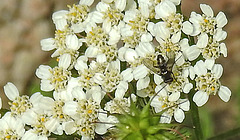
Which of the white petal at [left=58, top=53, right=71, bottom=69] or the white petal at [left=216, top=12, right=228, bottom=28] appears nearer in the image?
the white petal at [left=216, top=12, right=228, bottom=28]

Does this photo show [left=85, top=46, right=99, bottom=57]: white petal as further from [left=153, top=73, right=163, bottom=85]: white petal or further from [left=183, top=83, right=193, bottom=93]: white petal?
[left=183, top=83, right=193, bottom=93]: white petal

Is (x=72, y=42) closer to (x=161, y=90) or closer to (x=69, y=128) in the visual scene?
(x=69, y=128)

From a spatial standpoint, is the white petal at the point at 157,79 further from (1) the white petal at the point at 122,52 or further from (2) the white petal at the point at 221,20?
(2) the white petal at the point at 221,20

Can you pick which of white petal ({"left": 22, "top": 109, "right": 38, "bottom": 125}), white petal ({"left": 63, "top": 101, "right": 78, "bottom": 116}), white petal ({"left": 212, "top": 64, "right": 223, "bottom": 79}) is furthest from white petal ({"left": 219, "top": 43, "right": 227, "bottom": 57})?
white petal ({"left": 22, "top": 109, "right": 38, "bottom": 125})

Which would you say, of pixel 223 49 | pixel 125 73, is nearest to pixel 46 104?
pixel 125 73

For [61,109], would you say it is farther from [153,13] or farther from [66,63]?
[153,13]

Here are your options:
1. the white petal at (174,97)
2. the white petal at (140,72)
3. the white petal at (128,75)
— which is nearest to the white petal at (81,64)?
the white petal at (128,75)
